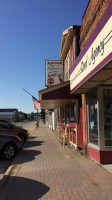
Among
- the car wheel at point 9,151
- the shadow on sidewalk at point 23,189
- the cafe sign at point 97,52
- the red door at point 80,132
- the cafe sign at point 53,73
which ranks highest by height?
the cafe sign at point 53,73

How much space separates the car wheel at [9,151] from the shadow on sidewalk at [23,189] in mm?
2966

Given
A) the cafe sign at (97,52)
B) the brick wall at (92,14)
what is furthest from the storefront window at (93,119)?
the brick wall at (92,14)

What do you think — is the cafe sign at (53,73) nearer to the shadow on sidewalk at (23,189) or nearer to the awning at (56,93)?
the awning at (56,93)

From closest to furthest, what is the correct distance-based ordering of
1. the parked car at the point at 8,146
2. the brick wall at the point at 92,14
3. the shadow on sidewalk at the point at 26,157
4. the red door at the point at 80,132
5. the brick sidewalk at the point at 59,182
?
the brick sidewalk at the point at 59,182 < the brick wall at the point at 92,14 < the shadow on sidewalk at the point at 26,157 < the parked car at the point at 8,146 < the red door at the point at 80,132

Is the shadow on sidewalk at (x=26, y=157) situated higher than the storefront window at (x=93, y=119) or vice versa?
the storefront window at (x=93, y=119)

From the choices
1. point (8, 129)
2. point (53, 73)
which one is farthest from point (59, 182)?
point (53, 73)

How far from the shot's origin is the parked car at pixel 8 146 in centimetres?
794

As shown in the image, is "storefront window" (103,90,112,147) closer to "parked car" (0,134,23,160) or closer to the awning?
the awning

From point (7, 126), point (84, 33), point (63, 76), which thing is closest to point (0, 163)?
point (7, 126)

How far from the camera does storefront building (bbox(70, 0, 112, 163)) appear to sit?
Result: 4.21m

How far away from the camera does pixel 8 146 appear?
26.6 feet

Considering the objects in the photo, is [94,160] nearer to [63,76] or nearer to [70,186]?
[70,186]

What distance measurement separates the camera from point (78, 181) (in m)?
4.87

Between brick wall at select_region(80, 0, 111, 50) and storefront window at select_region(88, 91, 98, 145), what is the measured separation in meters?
2.46
